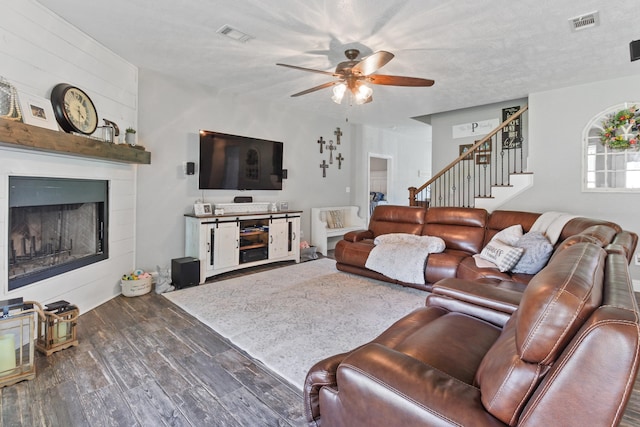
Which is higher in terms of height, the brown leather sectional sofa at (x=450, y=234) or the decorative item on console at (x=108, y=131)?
the decorative item on console at (x=108, y=131)

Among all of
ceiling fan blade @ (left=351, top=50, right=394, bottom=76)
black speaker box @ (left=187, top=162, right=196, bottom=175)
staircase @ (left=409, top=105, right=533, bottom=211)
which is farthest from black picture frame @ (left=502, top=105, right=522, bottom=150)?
black speaker box @ (left=187, top=162, right=196, bottom=175)

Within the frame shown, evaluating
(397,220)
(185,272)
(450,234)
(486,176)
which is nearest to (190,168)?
(185,272)

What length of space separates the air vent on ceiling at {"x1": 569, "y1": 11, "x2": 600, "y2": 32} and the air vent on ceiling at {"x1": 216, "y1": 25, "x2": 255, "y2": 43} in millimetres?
2759

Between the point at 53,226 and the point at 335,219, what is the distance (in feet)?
14.5

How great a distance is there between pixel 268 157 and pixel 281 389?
3864 millimetres

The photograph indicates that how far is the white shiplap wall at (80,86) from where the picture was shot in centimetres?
230

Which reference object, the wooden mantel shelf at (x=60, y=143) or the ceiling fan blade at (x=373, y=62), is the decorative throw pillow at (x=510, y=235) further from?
the wooden mantel shelf at (x=60, y=143)

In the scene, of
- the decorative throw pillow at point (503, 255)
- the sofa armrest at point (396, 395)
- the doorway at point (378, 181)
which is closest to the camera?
A: the sofa armrest at point (396, 395)

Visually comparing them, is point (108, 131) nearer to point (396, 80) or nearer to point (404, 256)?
point (396, 80)

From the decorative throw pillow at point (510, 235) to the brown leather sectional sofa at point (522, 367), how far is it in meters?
1.90

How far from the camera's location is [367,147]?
7.00m

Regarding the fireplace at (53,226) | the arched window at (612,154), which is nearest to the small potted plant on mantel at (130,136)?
the fireplace at (53,226)

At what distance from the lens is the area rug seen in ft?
7.67

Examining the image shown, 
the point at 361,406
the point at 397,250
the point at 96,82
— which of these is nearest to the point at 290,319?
the point at 397,250
